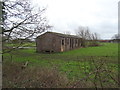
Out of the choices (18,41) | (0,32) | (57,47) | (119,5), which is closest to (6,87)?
(18,41)

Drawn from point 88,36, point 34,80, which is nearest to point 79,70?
point 34,80

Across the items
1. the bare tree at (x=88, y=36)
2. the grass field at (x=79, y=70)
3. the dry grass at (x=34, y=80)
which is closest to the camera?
the grass field at (x=79, y=70)

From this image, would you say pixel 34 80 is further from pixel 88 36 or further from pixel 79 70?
pixel 88 36

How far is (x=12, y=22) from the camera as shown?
597 centimetres

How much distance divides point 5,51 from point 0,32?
95 cm

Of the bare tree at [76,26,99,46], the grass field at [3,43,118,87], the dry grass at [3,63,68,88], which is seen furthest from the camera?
the bare tree at [76,26,99,46]

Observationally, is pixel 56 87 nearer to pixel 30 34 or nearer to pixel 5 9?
pixel 30 34

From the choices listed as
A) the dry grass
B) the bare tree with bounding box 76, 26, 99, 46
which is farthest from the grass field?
the bare tree with bounding box 76, 26, 99, 46

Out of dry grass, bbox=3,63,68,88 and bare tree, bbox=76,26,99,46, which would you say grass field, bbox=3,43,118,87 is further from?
bare tree, bbox=76,26,99,46

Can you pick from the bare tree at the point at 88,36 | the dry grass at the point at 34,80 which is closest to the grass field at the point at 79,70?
the dry grass at the point at 34,80

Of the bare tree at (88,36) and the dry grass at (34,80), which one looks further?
the bare tree at (88,36)

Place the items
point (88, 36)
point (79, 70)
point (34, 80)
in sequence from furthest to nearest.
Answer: point (88, 36)
point (79, 70)
point (34, 80)

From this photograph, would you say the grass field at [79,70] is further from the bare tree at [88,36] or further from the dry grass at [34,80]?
the bare tree at [88,36]

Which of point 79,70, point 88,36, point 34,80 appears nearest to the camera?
point 34,80
